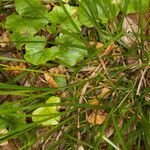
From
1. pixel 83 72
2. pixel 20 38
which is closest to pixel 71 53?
pixel 83 72

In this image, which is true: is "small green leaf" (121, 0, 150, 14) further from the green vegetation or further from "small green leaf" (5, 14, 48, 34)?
"small green leaf" (5, 14, 48, 34)

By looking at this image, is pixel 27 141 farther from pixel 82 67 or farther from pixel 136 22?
pixel 136 22

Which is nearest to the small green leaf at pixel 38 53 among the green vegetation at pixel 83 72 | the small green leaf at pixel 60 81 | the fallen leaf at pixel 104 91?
the green vegetation at pixel 83 72

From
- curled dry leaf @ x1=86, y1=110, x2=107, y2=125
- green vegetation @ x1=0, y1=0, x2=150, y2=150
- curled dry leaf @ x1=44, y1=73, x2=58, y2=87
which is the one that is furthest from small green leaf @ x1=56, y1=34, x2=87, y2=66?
curled dry leaf @ x1=86, y1=110, x2=107, y2=125

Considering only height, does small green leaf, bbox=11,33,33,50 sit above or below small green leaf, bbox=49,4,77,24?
below

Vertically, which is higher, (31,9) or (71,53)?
(31,9)

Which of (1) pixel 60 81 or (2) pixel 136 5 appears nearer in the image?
(2) pixel 136 5

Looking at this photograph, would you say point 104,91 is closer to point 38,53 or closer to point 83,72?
point 83,72

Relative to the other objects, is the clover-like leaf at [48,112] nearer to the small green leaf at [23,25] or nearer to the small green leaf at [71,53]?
the small green leaf at [71,53]

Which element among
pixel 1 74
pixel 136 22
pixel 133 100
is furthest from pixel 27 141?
pixel 136 22

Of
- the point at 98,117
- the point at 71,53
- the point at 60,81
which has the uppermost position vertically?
the point at 71,53

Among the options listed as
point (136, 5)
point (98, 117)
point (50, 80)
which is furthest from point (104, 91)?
point (136, 5)
